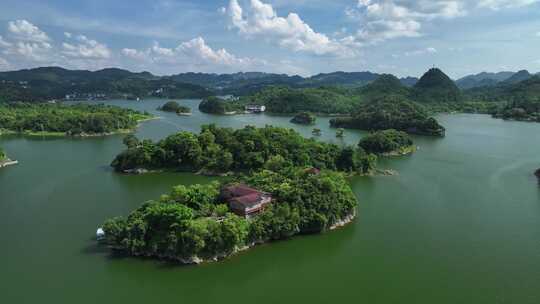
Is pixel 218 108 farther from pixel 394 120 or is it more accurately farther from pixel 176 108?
pixel 394 120

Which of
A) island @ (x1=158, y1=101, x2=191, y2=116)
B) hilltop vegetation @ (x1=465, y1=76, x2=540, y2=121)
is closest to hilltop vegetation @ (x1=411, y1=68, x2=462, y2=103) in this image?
hilltop vegetation @ (x1=465, y1=76, x2=540, y2=121)

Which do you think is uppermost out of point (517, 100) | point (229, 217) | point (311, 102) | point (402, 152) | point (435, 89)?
point (435, 89)

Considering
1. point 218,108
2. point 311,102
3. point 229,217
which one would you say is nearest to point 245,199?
point 229,217

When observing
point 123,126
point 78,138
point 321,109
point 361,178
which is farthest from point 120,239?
point 321,109

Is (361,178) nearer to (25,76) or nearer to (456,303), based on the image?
(456,303)

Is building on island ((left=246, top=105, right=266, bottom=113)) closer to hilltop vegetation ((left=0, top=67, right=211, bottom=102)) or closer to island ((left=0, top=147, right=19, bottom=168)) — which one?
hilltop vegetation ((left=0, top=67, right=211, bottom=102))

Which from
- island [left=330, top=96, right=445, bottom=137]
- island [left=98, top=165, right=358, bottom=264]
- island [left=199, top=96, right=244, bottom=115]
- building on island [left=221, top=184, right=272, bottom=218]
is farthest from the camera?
island [left=199, top=96, right=244, bottom=115]

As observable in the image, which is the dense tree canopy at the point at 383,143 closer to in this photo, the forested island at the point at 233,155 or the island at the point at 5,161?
the forested island at the point at 233,155
